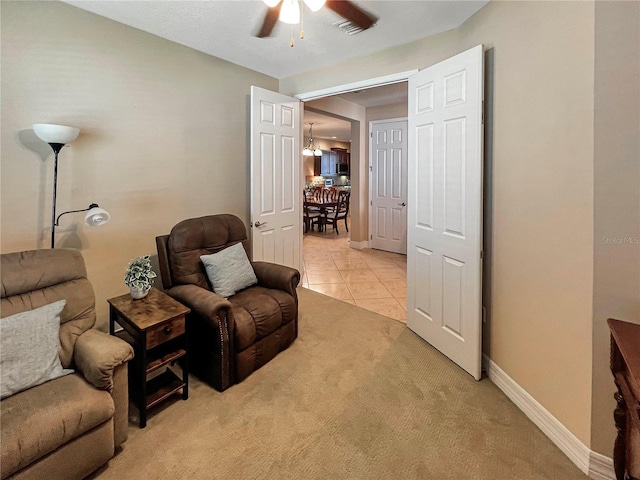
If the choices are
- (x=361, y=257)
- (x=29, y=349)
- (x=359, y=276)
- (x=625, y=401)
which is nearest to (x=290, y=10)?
(x=29, y=349)

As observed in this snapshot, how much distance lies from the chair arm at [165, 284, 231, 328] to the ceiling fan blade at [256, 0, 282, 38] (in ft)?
6.53

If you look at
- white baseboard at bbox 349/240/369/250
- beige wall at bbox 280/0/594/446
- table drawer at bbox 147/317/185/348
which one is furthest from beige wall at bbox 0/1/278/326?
white baseboard at bbox 349/240/369/250

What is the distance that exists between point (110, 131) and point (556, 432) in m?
3.56

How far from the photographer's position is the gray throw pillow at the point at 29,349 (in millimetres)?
1442

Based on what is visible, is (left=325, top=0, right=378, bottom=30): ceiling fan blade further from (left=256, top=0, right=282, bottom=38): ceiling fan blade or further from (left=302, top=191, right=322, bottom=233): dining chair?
(left=302, top=191, right=322, bottom=233): dining chair

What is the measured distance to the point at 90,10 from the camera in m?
2.38

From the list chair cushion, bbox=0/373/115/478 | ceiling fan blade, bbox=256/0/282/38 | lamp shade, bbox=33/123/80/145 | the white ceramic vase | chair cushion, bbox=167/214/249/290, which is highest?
ceiling fan blade, bbox=256/0/282/38

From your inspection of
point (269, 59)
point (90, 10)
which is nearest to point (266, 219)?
point (269, 59)

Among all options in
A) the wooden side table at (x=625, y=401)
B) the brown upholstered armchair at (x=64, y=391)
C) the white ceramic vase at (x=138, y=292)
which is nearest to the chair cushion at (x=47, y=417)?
the brown upholstered armchair at (x=64, y=391)

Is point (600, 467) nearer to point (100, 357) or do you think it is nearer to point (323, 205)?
point (100, 357)

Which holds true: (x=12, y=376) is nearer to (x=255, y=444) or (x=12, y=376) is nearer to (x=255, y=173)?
(x=255, y=444)

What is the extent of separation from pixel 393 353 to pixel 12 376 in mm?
2334

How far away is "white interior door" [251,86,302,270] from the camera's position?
342 cm

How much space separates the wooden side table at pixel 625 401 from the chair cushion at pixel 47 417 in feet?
6.90
